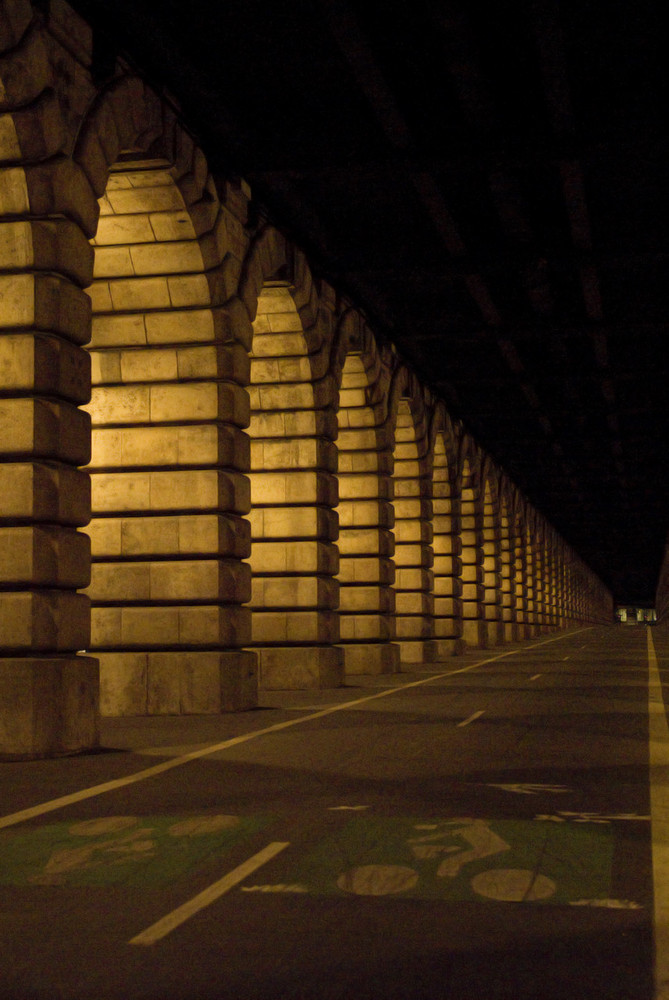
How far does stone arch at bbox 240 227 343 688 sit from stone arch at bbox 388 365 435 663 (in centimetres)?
1061

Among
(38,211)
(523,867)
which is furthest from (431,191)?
(523,867)

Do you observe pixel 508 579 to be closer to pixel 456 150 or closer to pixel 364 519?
pixel 364 519

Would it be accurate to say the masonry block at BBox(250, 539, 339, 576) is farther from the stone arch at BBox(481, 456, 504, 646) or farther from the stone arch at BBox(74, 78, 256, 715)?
the stone arch at BBox(481, 456, 504, 646)

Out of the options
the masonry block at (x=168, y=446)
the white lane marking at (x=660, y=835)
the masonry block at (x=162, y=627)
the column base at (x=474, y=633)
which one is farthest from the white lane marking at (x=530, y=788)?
the column base at (x=474, y=633)

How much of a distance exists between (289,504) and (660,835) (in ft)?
50.4

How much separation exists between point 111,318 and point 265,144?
321 centimetres

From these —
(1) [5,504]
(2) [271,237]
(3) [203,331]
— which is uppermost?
(2) [271,237]

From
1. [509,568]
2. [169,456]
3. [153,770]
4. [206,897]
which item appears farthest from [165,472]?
[509,568]

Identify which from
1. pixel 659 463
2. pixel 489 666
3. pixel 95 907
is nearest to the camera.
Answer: pixel 95 907

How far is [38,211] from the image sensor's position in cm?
1194

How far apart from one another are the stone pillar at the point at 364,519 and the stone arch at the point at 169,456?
373 inches

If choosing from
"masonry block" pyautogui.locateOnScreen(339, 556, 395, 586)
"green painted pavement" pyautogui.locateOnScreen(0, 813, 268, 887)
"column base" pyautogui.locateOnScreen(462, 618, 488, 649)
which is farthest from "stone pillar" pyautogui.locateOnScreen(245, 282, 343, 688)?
"column base" pyautogui.locateOnScreen(462, 618, 488, 649)

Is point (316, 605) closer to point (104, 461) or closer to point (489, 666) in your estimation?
point (104, 461)

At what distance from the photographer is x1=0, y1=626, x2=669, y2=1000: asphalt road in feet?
15.0
